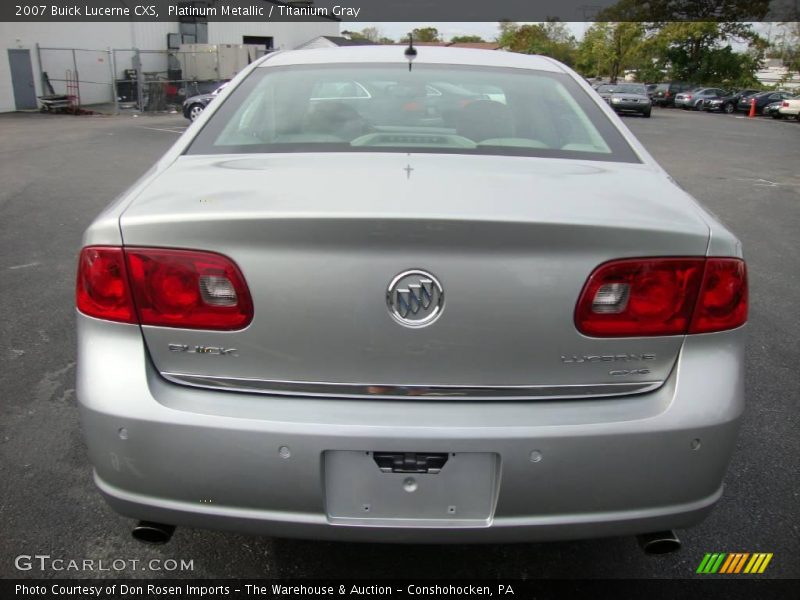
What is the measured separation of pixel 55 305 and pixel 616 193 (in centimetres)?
404

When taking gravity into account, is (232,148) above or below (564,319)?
above

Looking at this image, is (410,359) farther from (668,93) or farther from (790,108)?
(668,93)

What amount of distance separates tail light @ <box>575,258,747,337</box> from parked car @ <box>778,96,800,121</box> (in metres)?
34.9

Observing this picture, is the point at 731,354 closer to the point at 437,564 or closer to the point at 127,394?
the point at 437,564

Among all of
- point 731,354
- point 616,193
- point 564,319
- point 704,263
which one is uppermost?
point 616,193

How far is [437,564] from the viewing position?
2.30 m

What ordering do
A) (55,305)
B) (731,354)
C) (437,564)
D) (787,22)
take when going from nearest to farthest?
(731,354), (437,564), (55,305), (787,22)

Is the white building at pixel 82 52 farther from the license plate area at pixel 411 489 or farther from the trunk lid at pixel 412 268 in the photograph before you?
the license plate area at pixel 411 489

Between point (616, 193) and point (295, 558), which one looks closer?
point (616, 193)

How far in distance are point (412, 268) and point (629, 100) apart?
31.2 m

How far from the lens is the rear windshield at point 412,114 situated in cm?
235

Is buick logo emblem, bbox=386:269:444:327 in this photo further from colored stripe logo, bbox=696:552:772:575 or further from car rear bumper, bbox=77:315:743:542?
colored stripe logo, bbox=696:552:772:575

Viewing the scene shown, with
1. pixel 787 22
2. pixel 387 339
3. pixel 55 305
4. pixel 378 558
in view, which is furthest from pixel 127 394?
pixel 787 22

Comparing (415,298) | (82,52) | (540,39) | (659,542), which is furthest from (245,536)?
(540,39)
